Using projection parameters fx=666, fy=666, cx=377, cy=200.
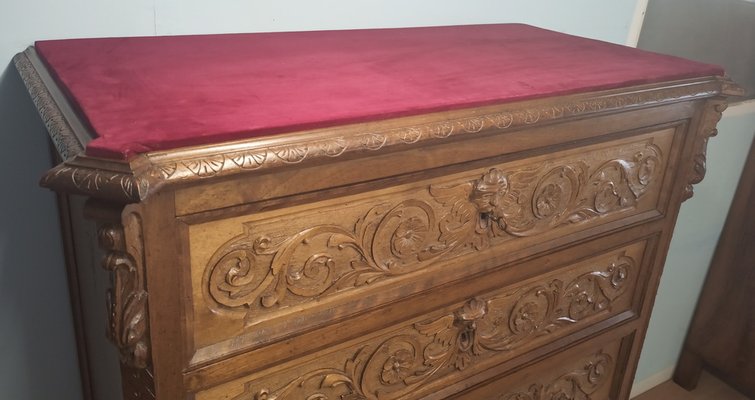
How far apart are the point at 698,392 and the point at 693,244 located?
0.49m

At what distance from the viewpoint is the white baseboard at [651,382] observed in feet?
6.39

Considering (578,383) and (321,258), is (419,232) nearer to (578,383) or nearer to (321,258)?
(321,258)

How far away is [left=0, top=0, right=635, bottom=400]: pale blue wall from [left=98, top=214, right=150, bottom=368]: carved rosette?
465mm

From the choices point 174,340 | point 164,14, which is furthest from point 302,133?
point 164,14

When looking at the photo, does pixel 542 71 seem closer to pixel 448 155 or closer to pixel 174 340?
pixel 448 155

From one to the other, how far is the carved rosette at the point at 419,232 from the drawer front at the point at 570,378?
233mm

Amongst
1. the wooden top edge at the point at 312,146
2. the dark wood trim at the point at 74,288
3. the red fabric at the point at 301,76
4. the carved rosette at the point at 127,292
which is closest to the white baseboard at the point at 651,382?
the red fabric at the point at 301,76

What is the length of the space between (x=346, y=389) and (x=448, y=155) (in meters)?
0.31

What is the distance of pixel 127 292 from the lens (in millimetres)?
578

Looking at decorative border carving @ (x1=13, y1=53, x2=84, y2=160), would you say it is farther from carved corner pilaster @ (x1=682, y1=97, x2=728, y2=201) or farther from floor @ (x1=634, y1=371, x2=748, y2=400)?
floor @ (x1=634, y1=371, x2=748, y2=400)

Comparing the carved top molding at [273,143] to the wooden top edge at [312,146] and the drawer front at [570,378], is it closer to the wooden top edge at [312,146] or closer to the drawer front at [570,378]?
the wooden top edge at [312,146]

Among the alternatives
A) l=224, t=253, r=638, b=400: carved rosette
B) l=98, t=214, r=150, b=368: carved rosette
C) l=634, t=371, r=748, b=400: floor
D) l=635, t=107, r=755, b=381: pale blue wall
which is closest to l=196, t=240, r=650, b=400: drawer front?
l=224, t=253, r=638, b=400: carved rosette

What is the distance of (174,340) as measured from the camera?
629 mm

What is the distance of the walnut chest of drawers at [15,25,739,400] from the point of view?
0.59 m
